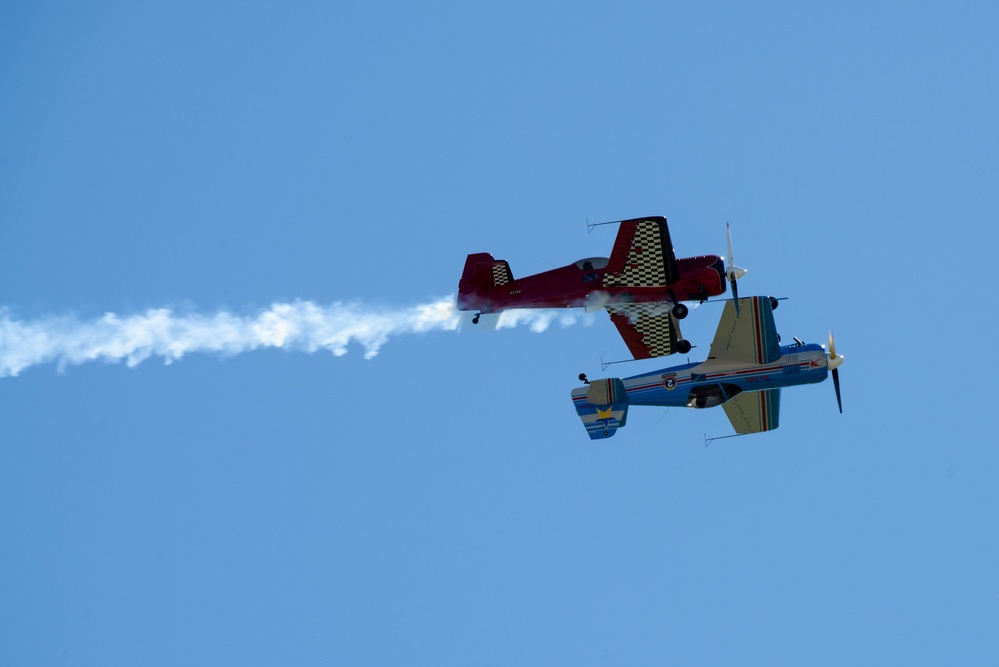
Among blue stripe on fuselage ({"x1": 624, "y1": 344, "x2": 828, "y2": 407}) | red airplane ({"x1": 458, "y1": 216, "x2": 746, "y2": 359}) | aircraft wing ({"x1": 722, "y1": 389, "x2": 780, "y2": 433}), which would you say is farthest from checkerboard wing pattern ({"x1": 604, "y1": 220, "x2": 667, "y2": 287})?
→ aircraft wing ({"x1": 722, "y1": 389, "x2": 780, "y2": 433})

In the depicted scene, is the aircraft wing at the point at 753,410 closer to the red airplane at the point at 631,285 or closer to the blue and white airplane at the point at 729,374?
the blue and white airplane at the point at 729,374

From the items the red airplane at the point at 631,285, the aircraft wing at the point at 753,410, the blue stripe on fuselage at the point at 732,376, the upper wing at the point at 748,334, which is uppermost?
the red airplane at the point at 631,285

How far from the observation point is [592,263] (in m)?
59.0

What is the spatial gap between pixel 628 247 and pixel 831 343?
639 centimetres

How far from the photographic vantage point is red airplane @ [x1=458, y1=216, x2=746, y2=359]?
192 feet

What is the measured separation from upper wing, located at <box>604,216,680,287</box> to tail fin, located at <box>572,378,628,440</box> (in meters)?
3.40

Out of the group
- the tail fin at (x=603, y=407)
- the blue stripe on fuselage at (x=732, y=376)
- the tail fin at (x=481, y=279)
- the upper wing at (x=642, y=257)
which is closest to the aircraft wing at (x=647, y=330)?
the blue stripe on fuselage at (x=732, y=376)

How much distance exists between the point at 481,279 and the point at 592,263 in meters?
3.23

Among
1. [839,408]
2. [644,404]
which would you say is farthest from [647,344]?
[839,408]

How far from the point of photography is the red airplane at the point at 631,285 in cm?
5838

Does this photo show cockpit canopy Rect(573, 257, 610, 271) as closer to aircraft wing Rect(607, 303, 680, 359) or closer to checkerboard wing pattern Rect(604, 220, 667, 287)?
checkerboard wing pattern Rect(604, 220, 667, 287)

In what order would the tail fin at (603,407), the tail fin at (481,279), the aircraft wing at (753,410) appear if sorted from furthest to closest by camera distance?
Result: 1. the aircraft wing at (753,410)
2. the tail fin at (603,407)
3. the tail fin at (481,279)

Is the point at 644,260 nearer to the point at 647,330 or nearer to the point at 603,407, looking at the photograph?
the point at 647,330

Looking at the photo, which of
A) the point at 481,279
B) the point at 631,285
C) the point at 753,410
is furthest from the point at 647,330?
the point at 481,279
